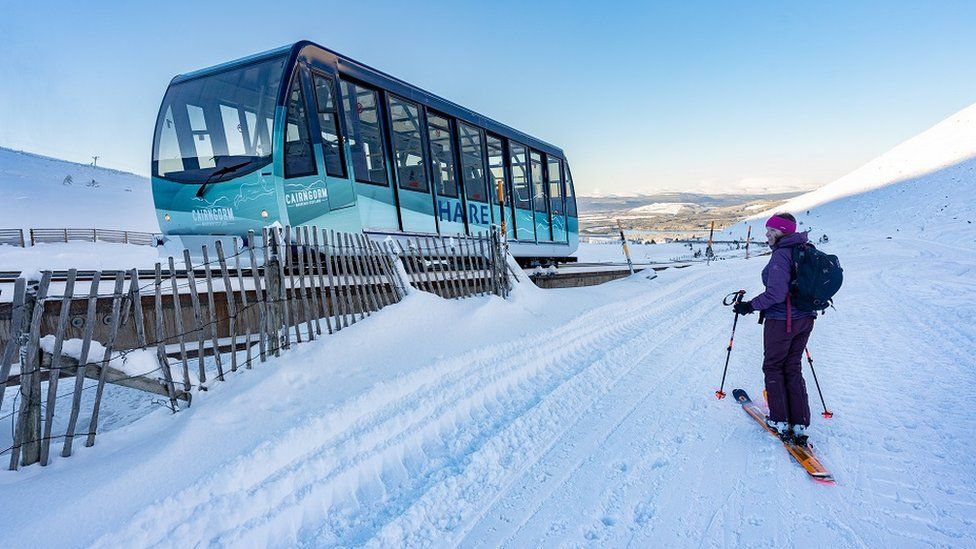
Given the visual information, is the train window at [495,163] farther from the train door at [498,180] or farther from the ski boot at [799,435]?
the ski boot at [799,435]

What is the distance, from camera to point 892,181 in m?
52.8

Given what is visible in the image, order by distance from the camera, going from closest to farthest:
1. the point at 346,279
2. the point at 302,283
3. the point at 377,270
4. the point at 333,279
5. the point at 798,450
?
the point at 798,450
the point at 302,283
the point at 333,279
the point at 346,279
the point at 377,270

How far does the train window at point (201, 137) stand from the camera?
6.75m

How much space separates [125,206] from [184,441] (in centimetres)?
4929

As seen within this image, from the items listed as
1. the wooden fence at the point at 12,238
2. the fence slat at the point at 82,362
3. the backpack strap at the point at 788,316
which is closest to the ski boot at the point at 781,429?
the backpack strap at the point at 788,316

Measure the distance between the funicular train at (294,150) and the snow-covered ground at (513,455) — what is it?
7.15ft

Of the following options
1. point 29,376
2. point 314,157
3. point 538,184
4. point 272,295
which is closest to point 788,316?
point 272,295

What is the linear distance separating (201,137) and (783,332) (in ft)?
25.6

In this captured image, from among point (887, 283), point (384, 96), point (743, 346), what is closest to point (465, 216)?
point (384, 96)

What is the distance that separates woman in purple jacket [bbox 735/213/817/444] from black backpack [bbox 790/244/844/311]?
58 mm

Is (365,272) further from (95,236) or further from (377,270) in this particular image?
(95,236)

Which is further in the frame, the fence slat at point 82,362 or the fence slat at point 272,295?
the fence slat at point 272,295

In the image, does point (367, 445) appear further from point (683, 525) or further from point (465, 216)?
point (465, 216)

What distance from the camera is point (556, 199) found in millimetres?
14062
